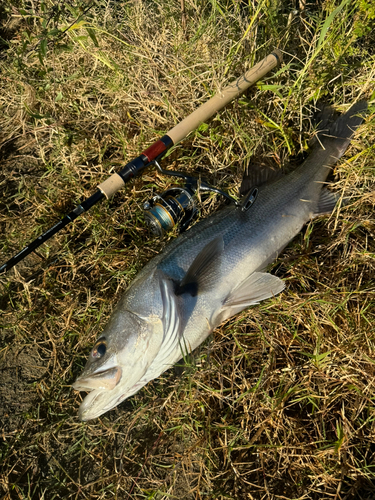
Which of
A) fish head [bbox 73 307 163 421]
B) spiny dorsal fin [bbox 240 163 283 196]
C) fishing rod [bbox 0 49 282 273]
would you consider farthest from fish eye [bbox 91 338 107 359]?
spiny dorsal fin [bbox 240 163 283 196]

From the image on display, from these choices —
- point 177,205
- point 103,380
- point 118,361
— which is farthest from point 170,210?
point 103,380

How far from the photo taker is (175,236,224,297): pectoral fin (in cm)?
248

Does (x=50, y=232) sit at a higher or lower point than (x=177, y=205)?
higher

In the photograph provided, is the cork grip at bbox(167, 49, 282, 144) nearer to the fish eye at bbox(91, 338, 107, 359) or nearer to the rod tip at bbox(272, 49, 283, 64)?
the rod tip at bbox(272, 49, 283, 64)

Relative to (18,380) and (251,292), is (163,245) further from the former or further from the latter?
(18,380)

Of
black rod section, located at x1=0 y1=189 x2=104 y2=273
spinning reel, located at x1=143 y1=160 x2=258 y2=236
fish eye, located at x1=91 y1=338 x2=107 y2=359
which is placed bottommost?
fish eye, located at x1=91 y1=338 x2=107 y2=359

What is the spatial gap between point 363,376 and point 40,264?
2.90 m

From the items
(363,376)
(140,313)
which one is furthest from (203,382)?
(363,376)

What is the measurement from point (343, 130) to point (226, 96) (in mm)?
1105

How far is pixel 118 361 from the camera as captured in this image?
7.36ft

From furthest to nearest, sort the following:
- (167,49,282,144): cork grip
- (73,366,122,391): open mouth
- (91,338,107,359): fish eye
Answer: (167,49,282,144): cork grip
(91,338,107,359): fish eye
(73,366,122,391): open mouth

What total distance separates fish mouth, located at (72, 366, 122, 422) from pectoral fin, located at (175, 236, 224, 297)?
2.25ft

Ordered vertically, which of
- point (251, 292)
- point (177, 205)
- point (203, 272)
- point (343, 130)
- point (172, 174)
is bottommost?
point (251, 292)

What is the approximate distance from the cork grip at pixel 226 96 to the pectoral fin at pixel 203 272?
1.07 metres
